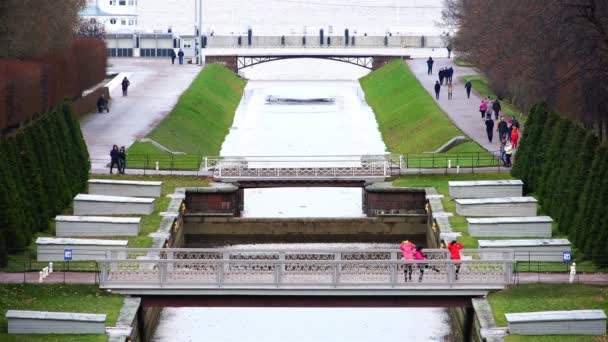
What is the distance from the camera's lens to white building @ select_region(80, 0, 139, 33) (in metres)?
172

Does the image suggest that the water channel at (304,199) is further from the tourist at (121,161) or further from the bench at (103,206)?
the bench at (103,206)

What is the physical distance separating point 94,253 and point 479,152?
85.4 feet

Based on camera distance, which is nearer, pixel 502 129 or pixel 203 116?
pixel 502 129

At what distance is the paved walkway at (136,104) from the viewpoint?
288 feet

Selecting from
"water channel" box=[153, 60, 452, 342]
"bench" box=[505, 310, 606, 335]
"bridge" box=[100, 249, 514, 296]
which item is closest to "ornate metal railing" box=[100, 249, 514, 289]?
"bridge" box=[100, 249, 514, 296]

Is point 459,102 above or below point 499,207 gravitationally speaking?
above

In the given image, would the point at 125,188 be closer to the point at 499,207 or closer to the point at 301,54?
the point at 499,207

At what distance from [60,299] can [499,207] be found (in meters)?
20.0

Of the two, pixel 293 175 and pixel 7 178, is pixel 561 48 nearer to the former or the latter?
pixel 293 175

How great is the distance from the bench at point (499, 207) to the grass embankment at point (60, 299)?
18116 mm

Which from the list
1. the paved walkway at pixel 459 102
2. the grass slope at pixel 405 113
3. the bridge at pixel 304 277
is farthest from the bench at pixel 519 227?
the paved walkway at pixel 459 102

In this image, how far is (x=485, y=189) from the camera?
70812mm

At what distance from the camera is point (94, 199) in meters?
A: 68.1

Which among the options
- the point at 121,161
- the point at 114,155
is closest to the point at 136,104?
the point at 121,161
